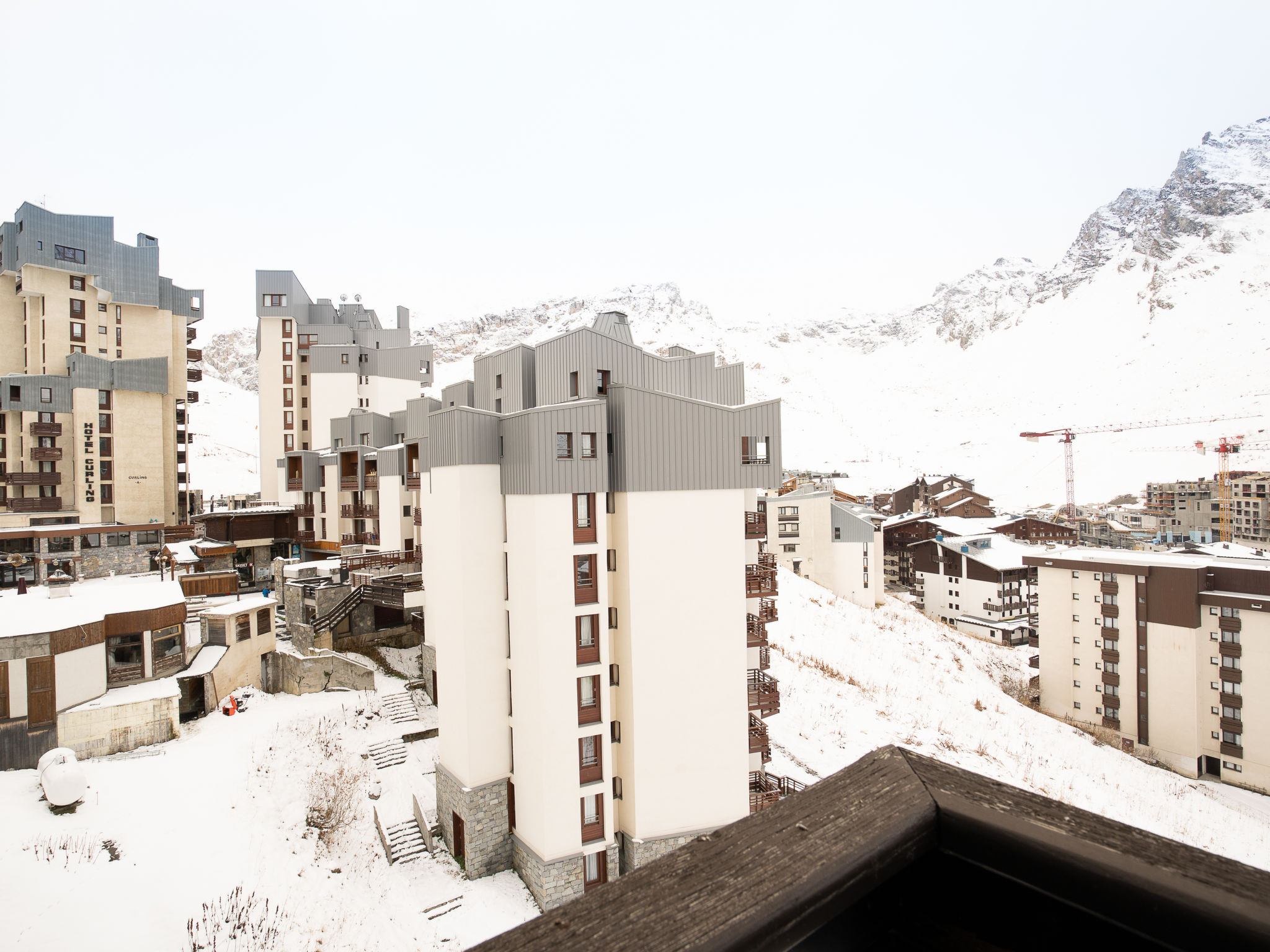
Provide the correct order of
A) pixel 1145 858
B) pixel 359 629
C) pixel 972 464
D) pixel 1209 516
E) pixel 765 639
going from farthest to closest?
pixel 972 464 → pixel 1209 516 → pixel 359 629 → pixel 765 639 → pixel 1145 858

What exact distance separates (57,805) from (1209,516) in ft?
419

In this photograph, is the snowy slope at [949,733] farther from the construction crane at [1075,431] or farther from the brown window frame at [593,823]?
the construction crane at [1075,431]

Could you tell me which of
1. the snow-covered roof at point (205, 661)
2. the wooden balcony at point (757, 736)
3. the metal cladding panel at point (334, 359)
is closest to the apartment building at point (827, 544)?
the wooden balcony at point (757, 736)

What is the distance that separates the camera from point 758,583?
2055 centimetres

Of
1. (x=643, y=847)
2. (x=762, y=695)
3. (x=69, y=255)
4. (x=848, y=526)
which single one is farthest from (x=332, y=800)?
(x=848, y=526)

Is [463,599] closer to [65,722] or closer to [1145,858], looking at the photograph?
[65,722]

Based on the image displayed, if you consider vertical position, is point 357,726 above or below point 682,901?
below

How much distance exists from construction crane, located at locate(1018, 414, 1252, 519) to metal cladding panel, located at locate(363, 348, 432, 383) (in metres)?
113

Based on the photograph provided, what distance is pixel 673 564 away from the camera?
17953 millimetres

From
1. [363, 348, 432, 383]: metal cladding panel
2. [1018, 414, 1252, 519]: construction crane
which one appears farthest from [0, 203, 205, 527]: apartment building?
[1018, 414, 1252, 519]: construction crane

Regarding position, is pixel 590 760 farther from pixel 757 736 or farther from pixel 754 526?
pixel 754 526

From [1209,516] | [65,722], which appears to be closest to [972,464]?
[1209,516]

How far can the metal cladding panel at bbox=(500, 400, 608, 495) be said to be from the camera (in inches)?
668

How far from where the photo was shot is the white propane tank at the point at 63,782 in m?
17.4
